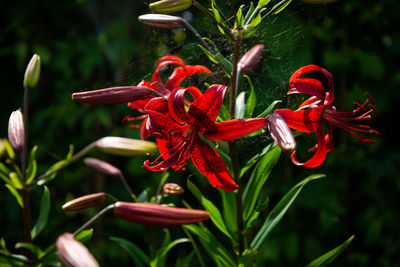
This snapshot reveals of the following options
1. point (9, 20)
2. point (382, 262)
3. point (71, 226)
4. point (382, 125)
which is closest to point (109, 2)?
point (9, 20)

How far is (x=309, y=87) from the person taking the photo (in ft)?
1.69

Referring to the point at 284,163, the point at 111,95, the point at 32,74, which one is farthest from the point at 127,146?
the point at 284,163

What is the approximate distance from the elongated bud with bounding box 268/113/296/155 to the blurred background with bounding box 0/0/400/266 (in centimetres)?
93

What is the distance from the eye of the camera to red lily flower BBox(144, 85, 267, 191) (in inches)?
18.8

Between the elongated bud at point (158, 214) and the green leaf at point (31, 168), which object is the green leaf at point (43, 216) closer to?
the green leaf at point (31, 168)

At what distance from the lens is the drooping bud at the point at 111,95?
0.49m

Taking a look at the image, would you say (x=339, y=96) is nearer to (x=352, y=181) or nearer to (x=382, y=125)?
(x=382, y=125)

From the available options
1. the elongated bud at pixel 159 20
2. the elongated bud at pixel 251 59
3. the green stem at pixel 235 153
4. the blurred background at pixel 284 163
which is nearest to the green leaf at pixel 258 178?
the green stem at pixel 235 153

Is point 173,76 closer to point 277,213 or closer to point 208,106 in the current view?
point 208,106

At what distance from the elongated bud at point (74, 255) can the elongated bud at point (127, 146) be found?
128 millimetres

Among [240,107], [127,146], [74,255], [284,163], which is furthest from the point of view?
[284,163]

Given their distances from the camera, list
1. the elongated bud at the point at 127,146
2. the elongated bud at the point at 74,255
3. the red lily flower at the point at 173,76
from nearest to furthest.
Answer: the elongated bud at the point at 74,255
the elongated bud at the point at 127,146
the red lily flower at the point at 173,76

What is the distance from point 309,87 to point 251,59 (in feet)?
0.34

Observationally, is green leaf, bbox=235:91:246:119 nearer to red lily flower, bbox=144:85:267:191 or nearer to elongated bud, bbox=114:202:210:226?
red lily flower, bbox=144:85:267:191
